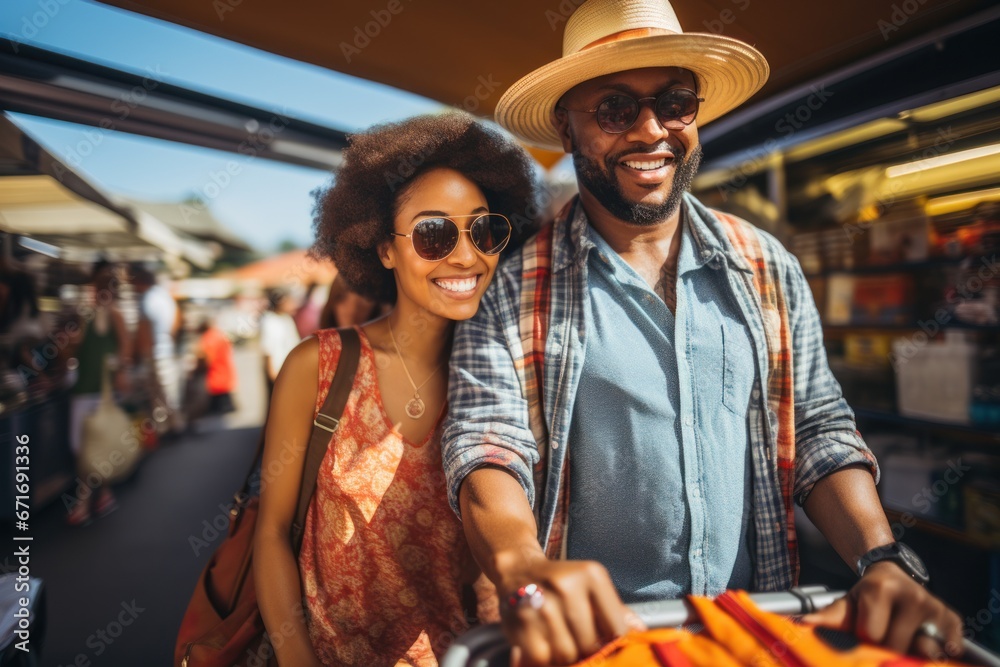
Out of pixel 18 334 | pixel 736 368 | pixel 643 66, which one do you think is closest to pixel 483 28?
pixel 643 66

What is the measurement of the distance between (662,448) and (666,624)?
1.98 feet

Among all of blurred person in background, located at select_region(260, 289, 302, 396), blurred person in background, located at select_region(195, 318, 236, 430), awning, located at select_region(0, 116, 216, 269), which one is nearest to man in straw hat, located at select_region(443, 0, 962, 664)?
awning, located at select_region(0, 116, 216, 269)

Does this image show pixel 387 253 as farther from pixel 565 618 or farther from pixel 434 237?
pixel 565 618

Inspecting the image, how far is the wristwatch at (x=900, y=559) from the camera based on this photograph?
1156mm

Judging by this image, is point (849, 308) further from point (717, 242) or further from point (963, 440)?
point (717, 242)

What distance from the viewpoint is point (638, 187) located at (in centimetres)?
166

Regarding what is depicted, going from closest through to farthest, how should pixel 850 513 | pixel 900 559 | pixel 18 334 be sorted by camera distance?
pixel 900 559
pixel 850 513
pixel 18 334

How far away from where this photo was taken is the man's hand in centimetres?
99

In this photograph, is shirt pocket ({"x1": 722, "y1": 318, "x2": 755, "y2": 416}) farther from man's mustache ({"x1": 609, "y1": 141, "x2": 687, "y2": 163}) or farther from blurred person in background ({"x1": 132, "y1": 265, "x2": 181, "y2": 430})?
blurred person in background ({"x1": 132, "y1": 265, "x2": 181, "y2": 430})

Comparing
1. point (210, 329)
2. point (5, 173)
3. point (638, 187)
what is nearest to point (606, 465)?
point (638, 187)

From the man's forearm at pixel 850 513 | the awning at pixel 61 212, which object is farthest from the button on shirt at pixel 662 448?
the awning at pixel 61 212

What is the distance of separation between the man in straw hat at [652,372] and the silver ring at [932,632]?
441 millimetres

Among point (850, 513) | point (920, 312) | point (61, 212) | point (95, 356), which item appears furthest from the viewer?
point (95, 356)

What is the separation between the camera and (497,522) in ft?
4.17
